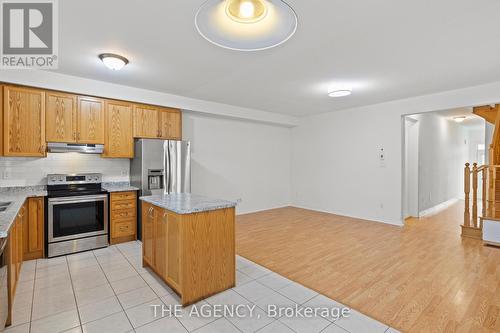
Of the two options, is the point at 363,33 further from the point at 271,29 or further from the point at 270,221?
the point at 270,221

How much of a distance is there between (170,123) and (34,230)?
8.40 feet

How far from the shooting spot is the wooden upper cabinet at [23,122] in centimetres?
329

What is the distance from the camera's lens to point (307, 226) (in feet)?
16.6

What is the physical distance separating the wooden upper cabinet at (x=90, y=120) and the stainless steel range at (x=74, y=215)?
652mm

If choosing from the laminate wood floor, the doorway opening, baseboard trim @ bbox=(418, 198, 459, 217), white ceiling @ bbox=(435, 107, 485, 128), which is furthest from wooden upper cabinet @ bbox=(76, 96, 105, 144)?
baseboard trim @ bbox=(418, 198, 459, 217)

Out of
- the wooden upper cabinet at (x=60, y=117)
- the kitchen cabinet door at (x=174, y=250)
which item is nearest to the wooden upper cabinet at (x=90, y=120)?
the wooden upper cabinet at (x=60, y=117)

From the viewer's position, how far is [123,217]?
13.2ft

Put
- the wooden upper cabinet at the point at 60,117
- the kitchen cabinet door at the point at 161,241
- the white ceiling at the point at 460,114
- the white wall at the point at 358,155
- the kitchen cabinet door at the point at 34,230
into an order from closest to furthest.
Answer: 1. the kitchen cabinet door at the point at 161,241
2. the kitchen cabinet door at the point at 34,230
3. the wooden upper cabinet at the point at 60,117
4. the white wall at the point at 358,155
5. the white ceiling at the point at 460,114

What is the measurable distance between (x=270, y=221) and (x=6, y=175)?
4541 mm

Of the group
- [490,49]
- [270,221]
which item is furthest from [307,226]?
[490,49]

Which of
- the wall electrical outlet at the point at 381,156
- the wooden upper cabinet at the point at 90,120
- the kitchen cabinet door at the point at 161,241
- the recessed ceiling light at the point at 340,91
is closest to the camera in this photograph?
the kitchen cabinet door at the point at 161,241

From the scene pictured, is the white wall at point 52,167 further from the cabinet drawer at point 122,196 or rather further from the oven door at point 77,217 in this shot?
the oven door at point 77,217

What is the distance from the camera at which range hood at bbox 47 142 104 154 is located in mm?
3596

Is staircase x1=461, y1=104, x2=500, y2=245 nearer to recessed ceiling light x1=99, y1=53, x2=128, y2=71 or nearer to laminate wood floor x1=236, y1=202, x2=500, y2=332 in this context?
laminate wood floor x1=236, y1=202, x2=500, y2=332
